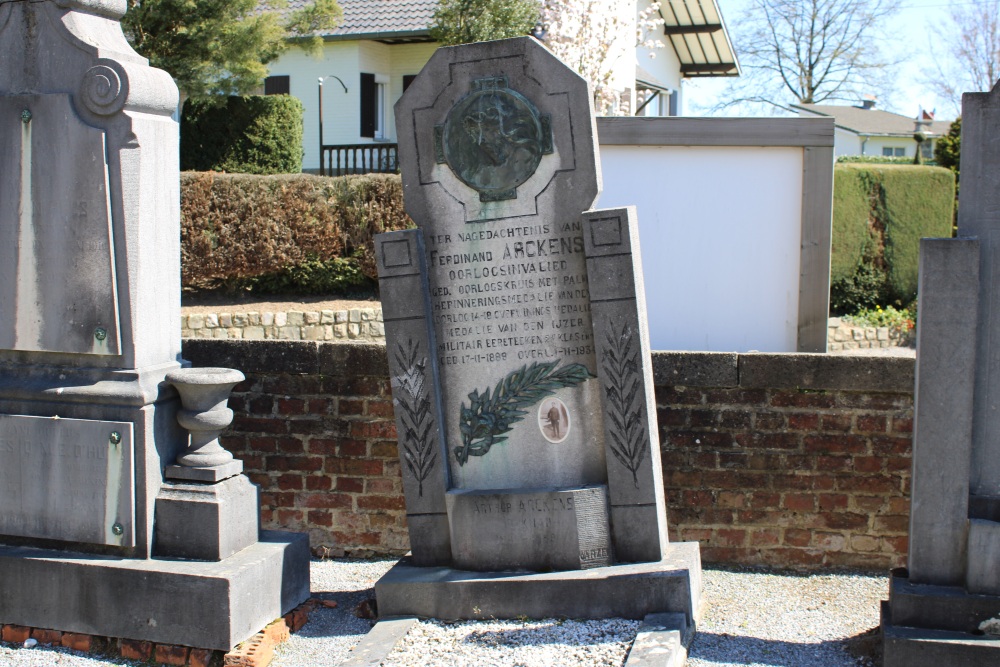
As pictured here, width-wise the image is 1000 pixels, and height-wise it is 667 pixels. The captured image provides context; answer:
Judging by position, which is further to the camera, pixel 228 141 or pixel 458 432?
pixel 228 141

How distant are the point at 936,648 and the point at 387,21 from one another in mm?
20583

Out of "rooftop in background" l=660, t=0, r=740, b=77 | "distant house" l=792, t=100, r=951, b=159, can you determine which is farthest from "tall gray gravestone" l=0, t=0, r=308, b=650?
"distant house" l=792, t=100, r=951, b=159

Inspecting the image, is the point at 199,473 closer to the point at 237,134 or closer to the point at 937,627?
the point at 937,627

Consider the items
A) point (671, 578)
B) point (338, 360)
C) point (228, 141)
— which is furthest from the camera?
point (228, 141)

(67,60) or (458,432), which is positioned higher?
(67,60)

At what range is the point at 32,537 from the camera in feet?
15.4

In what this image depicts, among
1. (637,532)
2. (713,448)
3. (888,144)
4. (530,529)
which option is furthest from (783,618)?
(888,144)

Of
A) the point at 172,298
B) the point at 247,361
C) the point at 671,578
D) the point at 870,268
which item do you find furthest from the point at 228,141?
the point at 671,578

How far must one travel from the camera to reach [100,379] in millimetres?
4570

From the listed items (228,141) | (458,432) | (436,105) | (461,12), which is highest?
(461,12)

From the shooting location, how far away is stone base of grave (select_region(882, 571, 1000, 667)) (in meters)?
3.85

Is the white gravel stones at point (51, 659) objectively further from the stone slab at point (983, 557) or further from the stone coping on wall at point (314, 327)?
the stone coping on wall at point (314, 327)

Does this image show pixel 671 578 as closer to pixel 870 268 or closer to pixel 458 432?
pixel 458 432

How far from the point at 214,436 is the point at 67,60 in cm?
181
